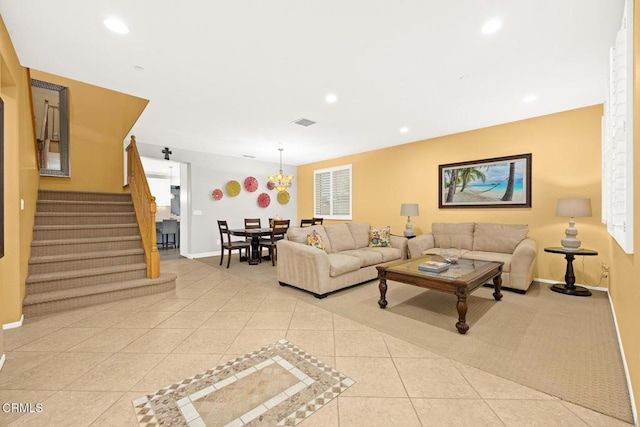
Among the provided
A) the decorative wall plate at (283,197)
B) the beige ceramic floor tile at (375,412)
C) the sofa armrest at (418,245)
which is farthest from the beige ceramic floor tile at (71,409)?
the decorative wall plate at (283,197)

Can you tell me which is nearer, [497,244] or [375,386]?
[375,386]

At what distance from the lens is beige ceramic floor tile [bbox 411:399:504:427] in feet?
4.85

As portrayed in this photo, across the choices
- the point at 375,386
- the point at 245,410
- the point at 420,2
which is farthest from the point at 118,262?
the point at 420,2

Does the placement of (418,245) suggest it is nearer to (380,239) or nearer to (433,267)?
(380,239)

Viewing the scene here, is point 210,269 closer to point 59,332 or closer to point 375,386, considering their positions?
point 59,332

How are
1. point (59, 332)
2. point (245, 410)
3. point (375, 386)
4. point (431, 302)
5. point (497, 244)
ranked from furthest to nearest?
1. point (497, 244)
2. point (431, 302)
3. point (59, 332)
4. point (375, 386)
5. point (245, 410)

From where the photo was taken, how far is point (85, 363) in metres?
2.06

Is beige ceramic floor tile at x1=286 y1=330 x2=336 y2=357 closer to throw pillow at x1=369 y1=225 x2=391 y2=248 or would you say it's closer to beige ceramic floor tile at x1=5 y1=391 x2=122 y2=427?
beige ceramic floor tile at x1=5 y1=391 x2=122 y2=427

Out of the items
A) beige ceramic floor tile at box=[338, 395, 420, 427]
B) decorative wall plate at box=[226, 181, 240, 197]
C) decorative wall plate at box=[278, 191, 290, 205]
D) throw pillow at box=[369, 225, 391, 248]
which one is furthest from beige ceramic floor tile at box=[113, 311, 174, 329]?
decorative wall plate at box=[278, 191, 290, 205]

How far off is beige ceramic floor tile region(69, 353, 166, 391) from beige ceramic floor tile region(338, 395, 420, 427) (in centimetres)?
141

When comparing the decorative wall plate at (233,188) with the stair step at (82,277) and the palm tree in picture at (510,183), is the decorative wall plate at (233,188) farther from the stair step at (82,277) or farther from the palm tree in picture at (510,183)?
the palm tree in picture at (510,183)

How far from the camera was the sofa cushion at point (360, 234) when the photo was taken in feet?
16.4

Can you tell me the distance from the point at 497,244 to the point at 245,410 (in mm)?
4290

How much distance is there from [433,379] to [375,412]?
1.79ft
